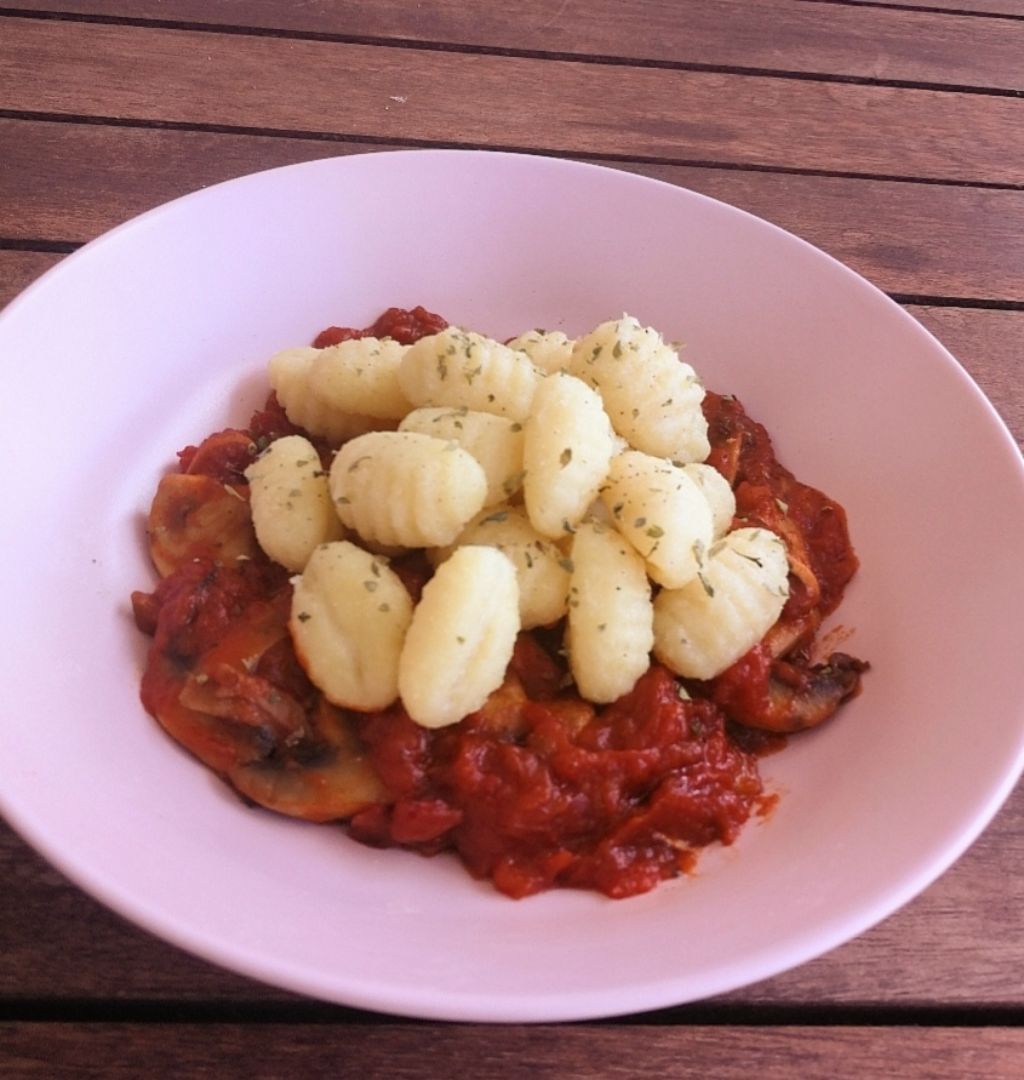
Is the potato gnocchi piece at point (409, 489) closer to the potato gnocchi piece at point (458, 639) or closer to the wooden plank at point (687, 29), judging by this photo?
the potato gnocchi piece at point (458, 639)

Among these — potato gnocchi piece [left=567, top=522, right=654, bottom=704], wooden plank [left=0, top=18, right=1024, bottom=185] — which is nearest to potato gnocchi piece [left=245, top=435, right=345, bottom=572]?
potato gnocchi piece [left=567, top=522, right=654, bottom=704]

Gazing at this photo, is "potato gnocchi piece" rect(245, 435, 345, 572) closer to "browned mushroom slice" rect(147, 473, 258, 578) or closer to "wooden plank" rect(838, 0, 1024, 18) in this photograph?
"browned mushroom slice" rect(147, 473, 258, 578)

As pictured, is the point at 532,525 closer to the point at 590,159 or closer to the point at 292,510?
the point at 292,510

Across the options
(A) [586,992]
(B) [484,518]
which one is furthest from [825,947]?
(B) [484,518]

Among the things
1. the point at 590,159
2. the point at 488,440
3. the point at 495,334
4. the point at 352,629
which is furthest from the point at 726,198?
the point at 352,629

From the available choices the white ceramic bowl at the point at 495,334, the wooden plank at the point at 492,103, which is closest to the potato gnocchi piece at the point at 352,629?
the white ceramic bowl at the point at 495,334
